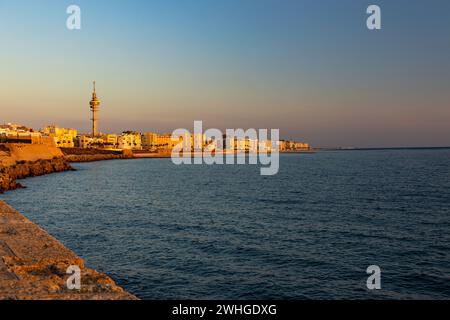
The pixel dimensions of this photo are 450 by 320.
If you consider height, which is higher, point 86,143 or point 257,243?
point 86,143

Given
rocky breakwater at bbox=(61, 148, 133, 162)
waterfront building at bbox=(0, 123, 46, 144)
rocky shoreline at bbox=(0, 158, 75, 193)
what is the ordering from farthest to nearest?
rocky breakwater at bbox=(61, 148, 133, 162) → waterfront building at bbox=(0, 123, 46, 144) → rocky shoreline at bbox=(0, 158, 75, 193)

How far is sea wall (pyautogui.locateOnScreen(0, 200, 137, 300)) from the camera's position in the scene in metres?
9.05

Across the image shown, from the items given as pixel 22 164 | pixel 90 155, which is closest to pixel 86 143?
pixel 90 155

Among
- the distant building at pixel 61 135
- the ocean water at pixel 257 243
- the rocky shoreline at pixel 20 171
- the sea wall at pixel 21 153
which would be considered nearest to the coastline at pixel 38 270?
the ocean water at pixel 257 243

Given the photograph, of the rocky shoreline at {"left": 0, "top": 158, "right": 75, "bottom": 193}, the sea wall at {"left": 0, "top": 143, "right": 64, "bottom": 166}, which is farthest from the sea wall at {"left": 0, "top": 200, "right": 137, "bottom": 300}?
the sea wall at {"left": 0, "top": 143, "right": 64, "bottom": 166}

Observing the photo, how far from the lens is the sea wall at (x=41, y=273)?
9.05m

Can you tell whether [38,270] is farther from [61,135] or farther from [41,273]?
[61,135]

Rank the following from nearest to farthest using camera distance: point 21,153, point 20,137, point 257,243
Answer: point 257,243 → point 21,153 → point 20,137

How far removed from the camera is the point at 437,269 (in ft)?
52.5

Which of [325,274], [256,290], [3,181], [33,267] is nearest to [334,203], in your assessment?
[325,274]

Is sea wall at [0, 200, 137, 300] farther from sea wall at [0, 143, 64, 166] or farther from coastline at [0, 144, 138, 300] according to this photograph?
sea wall at [0, 143, 64, 166]

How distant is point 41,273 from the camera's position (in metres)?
10.9

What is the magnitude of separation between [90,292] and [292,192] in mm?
37642
